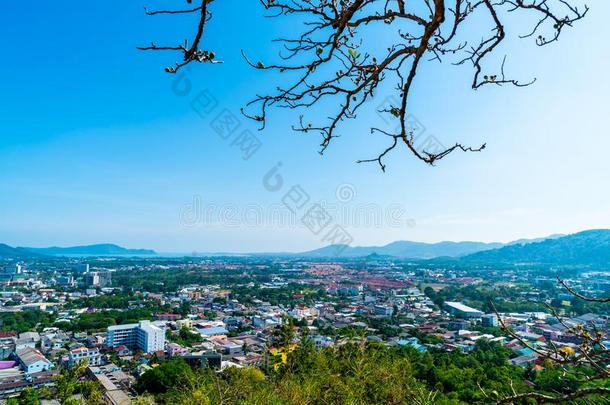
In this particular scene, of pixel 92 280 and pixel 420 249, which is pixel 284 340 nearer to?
pixel 92 280

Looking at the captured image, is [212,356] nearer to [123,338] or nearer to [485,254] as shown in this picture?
[123,338]

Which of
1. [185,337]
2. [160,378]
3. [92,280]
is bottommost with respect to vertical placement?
[185,337]

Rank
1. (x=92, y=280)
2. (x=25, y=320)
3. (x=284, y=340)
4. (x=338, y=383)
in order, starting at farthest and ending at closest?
(x=92, y=280)
(x=25, y=320)
(x=284, y=340)
(x=338, y=383)

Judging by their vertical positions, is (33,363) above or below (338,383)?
below

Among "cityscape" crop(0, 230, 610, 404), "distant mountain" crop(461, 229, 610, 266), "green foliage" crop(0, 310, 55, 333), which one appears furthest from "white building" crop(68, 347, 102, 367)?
"distant mountain" crop(461, 229, 610, 266)

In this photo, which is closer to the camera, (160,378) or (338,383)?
(338,383)

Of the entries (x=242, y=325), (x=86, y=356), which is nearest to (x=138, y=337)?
(x=86, y=356)

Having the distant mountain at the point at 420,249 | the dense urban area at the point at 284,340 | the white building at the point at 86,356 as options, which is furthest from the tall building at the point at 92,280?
the distant mountain at the point at 420,249

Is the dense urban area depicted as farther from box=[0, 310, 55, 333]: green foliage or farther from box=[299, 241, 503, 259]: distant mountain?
box=[299, 241, 503, 259]: distant mountain
